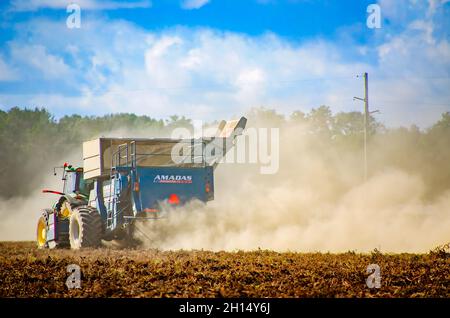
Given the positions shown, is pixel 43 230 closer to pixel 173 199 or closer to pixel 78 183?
pixel 78 183

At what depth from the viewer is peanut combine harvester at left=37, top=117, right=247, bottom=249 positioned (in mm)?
18266

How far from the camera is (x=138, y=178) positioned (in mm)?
18250

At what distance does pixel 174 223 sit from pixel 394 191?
31.6ft

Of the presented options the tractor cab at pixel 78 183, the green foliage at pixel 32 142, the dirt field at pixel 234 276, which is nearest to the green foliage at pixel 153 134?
the green foliage at pixel 32 142

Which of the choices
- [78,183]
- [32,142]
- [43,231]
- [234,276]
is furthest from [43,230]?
[32,142]

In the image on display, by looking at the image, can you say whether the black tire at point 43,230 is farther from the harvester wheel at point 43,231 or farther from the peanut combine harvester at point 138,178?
the peanut combine harvester at point 138,178

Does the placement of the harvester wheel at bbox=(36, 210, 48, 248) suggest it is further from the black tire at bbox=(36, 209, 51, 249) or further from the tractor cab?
the tractor cab

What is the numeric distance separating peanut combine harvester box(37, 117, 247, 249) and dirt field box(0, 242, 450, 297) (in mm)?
4043

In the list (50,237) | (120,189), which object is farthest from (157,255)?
(50,237)

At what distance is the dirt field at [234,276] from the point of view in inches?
396

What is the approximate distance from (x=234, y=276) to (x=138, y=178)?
7.63 metres

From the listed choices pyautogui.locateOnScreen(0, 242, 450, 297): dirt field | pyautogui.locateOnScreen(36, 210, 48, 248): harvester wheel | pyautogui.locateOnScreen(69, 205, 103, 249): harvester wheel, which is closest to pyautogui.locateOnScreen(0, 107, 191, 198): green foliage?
pyautogui.locateOnScreen(36, 210, 48, 248): harvester wheel

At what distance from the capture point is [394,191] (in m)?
24.3

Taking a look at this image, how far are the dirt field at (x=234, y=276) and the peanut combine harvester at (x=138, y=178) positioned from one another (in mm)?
4043
